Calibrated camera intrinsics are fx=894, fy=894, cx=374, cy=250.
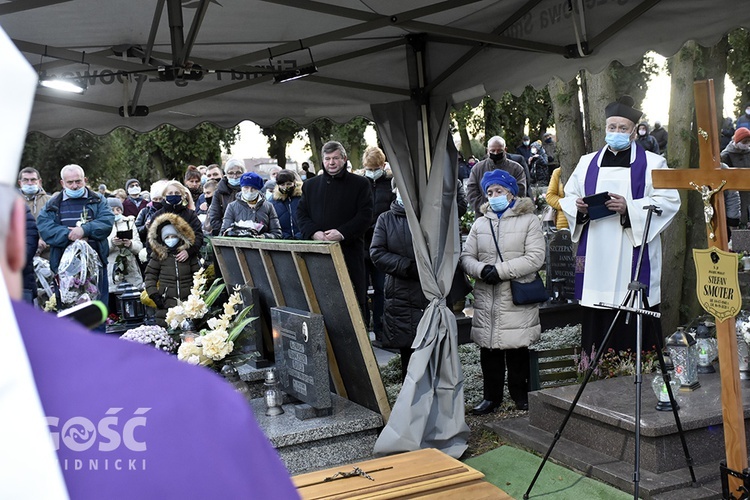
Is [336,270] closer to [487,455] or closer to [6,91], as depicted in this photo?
[487,455]

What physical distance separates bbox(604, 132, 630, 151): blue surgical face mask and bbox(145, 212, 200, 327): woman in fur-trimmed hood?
4.78 meters

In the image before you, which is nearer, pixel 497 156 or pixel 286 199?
pixel 286 199

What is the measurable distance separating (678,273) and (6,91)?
8852mm

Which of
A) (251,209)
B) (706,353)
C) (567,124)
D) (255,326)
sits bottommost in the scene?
(706,353)

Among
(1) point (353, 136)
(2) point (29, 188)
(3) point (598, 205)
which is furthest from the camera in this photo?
(1) point (353, 136)

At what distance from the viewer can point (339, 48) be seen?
6938mm

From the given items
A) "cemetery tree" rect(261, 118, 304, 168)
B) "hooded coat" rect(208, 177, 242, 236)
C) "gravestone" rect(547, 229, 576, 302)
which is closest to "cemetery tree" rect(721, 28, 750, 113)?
"gravestone" rect(547, 229, 576, 302)

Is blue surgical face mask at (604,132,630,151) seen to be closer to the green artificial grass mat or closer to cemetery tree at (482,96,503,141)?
the green artificial grass mat

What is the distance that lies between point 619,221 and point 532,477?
225 centimetres

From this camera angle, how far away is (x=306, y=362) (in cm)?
643

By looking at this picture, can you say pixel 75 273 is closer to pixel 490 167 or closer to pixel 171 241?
pixel 171 241

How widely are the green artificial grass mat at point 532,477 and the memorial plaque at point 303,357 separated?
1.22 metres

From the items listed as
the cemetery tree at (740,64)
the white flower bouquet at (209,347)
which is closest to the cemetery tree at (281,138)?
the cemetery tree at (740,64)

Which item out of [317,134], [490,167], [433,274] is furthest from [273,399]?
[317,134]
